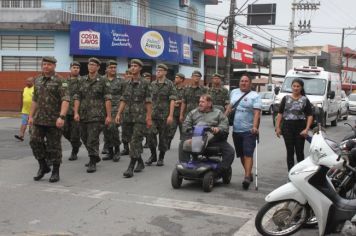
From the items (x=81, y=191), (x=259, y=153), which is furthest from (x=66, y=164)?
(x=259, y=153)

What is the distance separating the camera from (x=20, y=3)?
82.5 ft

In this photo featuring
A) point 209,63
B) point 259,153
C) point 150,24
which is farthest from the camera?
point 209,63

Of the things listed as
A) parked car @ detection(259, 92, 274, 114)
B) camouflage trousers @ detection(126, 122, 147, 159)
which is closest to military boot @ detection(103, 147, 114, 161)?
camouflage trousers @ detection(126, 122, 147, 159)

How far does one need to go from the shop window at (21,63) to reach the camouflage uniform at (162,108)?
15.8 metres

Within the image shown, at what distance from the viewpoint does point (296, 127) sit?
26.2ft

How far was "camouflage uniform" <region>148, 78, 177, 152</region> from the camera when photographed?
1018 centimetres

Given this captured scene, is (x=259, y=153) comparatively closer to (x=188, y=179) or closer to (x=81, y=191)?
(x=188, y=179)

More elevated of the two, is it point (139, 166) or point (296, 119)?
point (296, 119)

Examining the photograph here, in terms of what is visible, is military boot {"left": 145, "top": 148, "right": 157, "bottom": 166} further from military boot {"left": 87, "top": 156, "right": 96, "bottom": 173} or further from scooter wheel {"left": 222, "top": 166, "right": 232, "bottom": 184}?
scooter wheel {"left": 222, "top": 166, "right": 232, "bottom": 184}

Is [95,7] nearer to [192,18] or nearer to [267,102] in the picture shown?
[192,18]

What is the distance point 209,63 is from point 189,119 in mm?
30444

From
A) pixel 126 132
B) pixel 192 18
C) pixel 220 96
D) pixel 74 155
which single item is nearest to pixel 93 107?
pixel 126 132

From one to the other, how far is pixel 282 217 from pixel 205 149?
2.47 m

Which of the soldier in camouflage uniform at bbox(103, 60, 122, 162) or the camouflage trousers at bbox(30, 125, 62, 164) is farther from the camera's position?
the soldier in camouflage uniform at bbox(103, 60, 122, 162)
